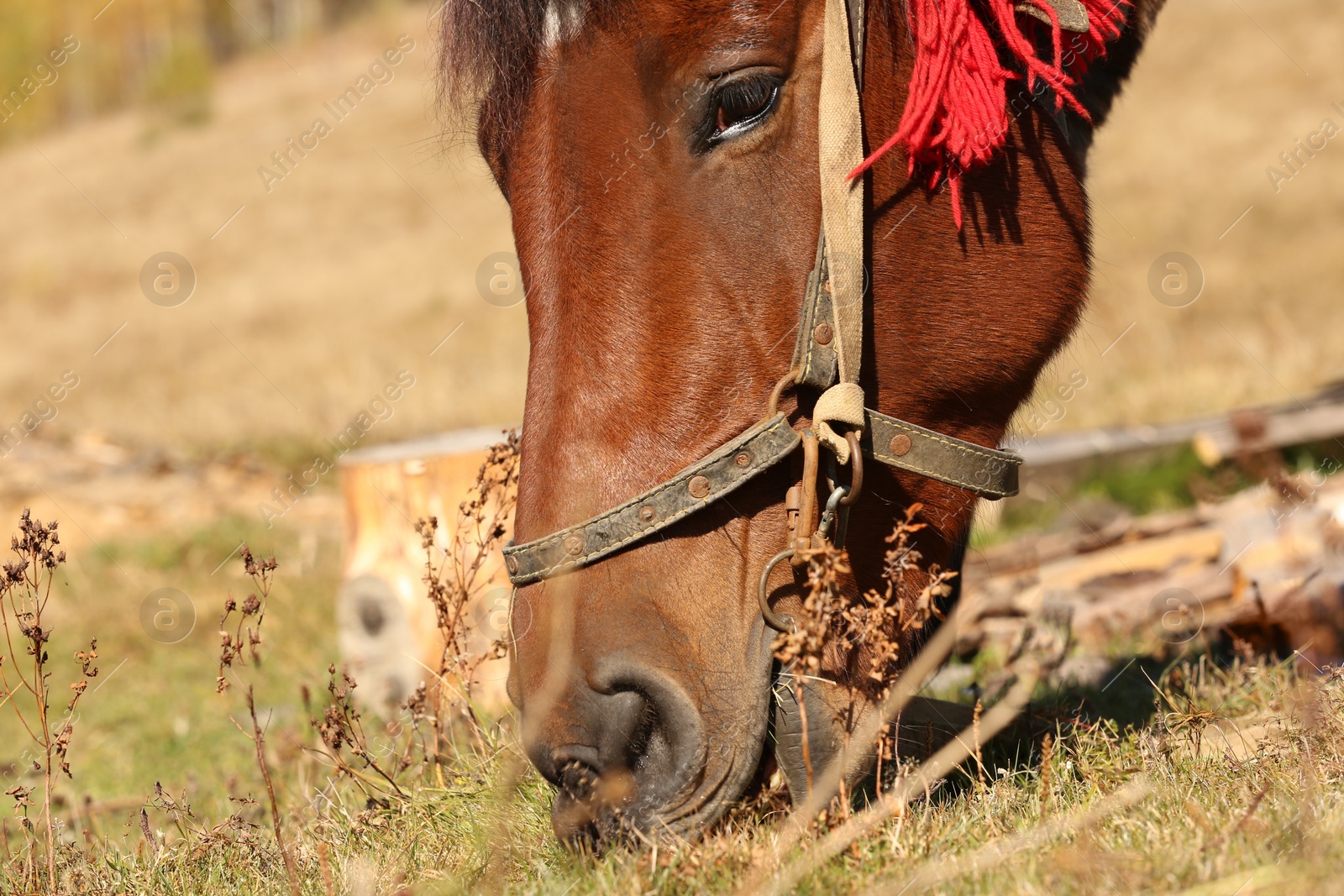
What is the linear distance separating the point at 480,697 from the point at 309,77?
41505 millimetres

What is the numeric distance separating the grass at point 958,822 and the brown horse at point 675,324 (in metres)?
0.21

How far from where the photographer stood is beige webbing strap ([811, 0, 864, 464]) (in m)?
2.07

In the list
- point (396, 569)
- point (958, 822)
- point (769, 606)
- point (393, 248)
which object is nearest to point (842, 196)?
point (769, 606)

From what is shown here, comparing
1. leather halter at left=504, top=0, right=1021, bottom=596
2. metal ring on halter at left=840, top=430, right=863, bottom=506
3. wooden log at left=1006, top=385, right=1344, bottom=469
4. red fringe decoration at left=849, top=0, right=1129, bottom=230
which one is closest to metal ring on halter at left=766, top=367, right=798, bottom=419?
leather halter at left=504, top=0, right=1021, bottom=596

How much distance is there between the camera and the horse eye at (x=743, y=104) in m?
2.06

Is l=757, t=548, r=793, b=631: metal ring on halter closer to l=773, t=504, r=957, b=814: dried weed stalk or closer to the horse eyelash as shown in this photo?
l=773, t=504, r=957, b=814: dried weed stalk

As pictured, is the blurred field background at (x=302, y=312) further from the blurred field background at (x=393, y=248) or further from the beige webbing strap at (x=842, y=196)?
the beige webbing strap at (x=842, y=196)

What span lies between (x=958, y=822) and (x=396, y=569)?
3076mm

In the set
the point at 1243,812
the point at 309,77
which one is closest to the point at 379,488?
the point at 1243,812

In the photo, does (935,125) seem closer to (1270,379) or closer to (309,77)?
(1270,379)

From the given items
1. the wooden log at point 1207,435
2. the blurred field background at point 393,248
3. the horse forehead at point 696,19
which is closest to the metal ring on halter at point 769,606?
the horse forehead at point 696,19

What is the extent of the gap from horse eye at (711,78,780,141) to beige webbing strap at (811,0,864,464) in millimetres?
103

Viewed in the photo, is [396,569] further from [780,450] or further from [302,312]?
[302,312]

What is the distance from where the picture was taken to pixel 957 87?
7.02 feet
